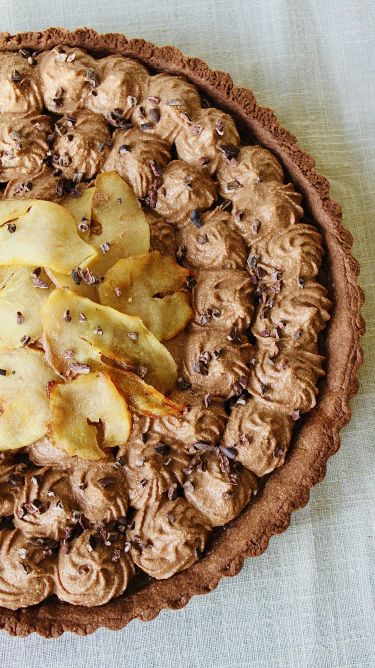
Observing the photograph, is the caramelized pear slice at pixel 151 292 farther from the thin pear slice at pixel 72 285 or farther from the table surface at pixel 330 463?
the table surface at pixel 330 463

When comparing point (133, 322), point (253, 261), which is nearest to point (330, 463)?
point (253, 261)

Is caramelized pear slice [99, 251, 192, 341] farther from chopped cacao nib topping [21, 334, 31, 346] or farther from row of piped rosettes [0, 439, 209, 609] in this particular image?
row of piped rosettes [0, 439, 209, 609]

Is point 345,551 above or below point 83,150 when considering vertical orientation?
below

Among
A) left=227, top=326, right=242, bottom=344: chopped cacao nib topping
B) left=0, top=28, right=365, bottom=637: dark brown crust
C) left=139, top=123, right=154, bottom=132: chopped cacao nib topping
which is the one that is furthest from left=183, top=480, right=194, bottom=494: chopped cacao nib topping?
left=139, top=123, right=154, bottom=132: chopped cacao nib topping

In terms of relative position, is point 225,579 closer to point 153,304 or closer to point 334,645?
point 334,645

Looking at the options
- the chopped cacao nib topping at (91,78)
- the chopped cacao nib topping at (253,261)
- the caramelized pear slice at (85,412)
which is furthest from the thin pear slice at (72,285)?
the chopped cacao nib topping at (91,78)

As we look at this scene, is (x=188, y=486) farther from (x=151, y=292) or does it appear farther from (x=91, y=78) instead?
(x=91, y=78)

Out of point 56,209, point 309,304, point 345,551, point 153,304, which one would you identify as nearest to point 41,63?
point 56,209
